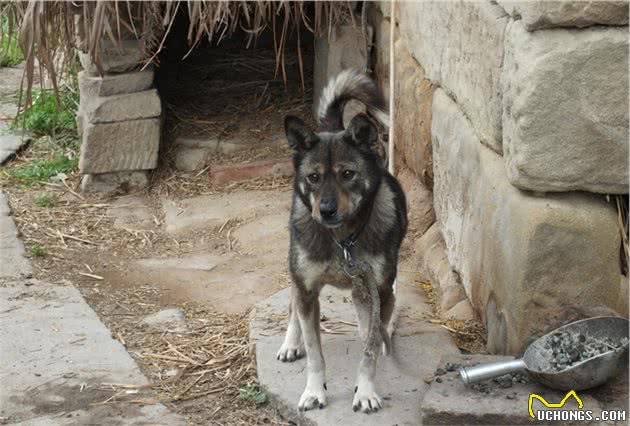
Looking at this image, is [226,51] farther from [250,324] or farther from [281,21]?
[250,324]

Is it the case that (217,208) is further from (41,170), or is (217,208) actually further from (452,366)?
→ (452,366)

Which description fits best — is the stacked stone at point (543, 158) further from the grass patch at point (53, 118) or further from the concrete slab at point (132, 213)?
the grass patch at point (53, 118)

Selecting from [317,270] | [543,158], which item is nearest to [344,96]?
[317,270]

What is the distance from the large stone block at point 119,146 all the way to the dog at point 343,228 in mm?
3047

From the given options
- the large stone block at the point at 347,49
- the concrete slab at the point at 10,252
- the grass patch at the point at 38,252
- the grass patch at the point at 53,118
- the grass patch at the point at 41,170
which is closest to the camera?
the concrete slab at the point at 10,252

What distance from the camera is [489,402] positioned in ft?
12.1

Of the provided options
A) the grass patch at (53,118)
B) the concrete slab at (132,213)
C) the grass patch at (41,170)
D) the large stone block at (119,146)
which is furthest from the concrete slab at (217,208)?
the grass patch at (53,118)

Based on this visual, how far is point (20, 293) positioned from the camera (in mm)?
5594

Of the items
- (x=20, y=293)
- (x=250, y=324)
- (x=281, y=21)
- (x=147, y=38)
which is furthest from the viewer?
(x=281, y=21)

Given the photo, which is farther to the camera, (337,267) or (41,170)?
(41,170)

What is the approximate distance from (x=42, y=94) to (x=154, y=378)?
14.3 ft

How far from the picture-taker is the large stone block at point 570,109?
362cm

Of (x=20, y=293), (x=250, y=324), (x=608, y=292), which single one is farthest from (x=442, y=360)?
(x=20, y=293)

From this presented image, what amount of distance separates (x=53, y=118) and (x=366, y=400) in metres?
5.35
